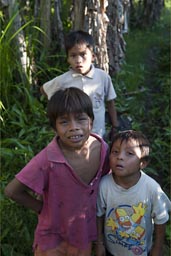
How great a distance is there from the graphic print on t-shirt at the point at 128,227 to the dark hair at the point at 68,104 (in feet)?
1.58

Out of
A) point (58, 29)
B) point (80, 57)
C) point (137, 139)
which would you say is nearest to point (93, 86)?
point (80, 57)

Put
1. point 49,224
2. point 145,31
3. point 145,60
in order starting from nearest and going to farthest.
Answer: point 49,224
point 145,60
point 145,31

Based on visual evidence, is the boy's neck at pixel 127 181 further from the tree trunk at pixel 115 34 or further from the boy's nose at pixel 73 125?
the tree trunk at pixel 115 34

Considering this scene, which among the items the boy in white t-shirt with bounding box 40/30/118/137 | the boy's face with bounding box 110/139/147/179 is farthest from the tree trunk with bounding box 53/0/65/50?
the boy's face with bounding box 110/139/147/179

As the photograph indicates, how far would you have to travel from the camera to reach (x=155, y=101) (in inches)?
195

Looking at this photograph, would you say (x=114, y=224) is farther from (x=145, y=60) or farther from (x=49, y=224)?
(x=145, y=60)

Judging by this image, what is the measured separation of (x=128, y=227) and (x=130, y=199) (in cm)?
14

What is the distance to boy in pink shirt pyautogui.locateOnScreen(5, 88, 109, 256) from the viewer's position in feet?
6.37

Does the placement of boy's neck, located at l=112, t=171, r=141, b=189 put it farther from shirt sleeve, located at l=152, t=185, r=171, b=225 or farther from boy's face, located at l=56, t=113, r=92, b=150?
boy's face, located at l=56, t=113, r=92, b=150

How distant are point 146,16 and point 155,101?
286 centimetres

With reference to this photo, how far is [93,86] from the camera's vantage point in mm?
3016

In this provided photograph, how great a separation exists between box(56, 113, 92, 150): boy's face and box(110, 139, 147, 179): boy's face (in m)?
0.16

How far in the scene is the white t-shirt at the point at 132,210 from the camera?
2023 millimetres

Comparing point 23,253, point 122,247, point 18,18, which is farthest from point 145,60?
point 122,247
